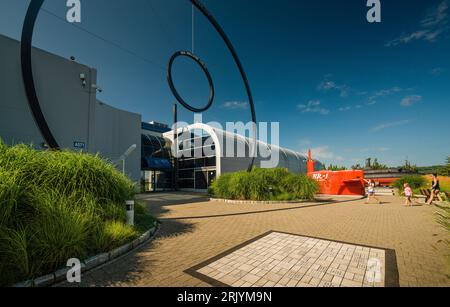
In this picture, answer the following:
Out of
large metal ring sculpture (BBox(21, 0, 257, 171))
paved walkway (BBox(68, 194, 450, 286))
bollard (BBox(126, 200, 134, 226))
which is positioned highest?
large metal ring sculpture (BBox(21, 0, 257, 171))

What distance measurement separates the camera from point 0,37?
34.3ft

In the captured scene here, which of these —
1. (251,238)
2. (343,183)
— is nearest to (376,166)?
(343,183)

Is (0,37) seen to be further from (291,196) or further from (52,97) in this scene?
(291,196)

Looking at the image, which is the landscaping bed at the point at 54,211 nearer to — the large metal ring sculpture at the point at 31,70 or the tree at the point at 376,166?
the large metal ring sculpture at the point at 31,70

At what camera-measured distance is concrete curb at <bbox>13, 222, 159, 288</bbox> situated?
2700mm

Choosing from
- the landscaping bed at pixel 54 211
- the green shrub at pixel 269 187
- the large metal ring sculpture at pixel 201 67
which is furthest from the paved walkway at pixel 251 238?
the large metal ring sculpture at pixel 201 67

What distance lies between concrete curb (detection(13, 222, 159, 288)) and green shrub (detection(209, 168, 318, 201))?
8.18 meters

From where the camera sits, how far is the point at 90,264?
3.37 metres

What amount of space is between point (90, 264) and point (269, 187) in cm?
1043

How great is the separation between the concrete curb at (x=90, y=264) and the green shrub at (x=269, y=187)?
26.9 feet

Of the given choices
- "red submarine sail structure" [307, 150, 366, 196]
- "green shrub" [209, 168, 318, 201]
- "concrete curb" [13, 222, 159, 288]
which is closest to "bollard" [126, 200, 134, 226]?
"concrete curb" [13, 222, 159, 288]

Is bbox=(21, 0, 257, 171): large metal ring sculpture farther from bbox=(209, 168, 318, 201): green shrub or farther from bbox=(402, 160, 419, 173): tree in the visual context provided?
bbox=(402, 160, 419, 173): tree
